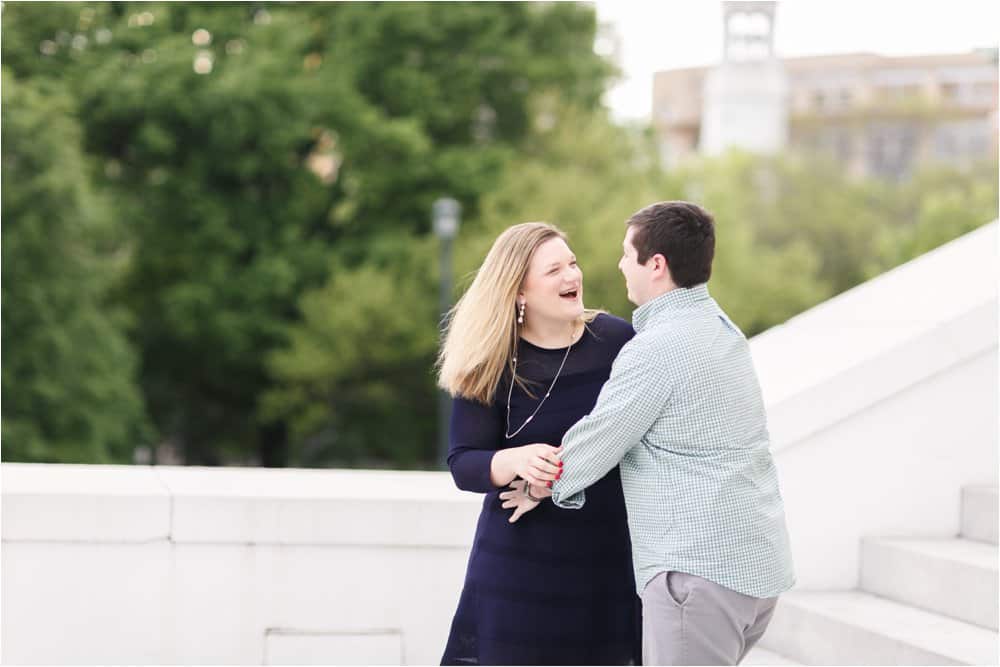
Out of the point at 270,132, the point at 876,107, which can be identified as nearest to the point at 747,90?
the point at 876,107

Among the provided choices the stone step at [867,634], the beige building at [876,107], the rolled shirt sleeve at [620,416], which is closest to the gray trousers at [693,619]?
the rolled shirt sleeve at [620,416]

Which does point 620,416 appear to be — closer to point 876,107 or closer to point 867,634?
point 867,634

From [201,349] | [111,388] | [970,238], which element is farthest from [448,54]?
[970,238]

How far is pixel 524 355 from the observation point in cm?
343

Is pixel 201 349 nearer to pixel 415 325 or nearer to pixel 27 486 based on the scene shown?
pixel 415 325

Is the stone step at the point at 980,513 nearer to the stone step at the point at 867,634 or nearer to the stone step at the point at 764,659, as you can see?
the stone step at the point at 867,634

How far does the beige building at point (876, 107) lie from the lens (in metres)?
87.8

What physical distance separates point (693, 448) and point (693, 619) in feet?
1.28

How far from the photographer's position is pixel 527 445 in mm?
3320

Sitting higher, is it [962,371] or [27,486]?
[962,371]

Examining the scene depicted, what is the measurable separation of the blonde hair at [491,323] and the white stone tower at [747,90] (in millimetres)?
83633

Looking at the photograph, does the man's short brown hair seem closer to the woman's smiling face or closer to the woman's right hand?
the woman's smiling face

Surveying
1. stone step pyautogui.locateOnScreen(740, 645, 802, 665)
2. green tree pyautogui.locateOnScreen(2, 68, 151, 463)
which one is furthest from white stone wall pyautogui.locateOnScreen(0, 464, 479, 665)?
green tree pyautogui.locateOnScreen(2, 68, 151, 463)

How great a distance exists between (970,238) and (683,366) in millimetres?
→ 4899
